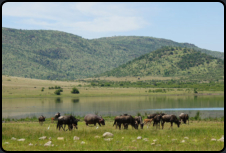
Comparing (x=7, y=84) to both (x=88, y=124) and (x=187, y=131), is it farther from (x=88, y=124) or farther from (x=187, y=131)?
(x=187, y=131)

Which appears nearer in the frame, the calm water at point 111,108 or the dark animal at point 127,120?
the dark animal at point 127,120

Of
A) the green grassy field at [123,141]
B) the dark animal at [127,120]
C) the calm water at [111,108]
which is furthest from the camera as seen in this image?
the calm water at [111,108]

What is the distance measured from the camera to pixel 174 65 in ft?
572

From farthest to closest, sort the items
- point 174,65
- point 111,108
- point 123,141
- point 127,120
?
point 174,65, point 111,108, point 127,120, point 123,141

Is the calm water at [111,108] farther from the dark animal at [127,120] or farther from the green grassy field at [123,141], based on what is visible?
the green grassy field at [123,141]

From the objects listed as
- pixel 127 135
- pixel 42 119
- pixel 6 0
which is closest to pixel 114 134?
pixel 127 135

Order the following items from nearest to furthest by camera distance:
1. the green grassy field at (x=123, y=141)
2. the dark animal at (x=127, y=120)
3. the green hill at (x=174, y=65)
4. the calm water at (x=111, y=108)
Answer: the green grassy field at (x=123, y=141) → the dark animal at (x=127, y=120) → the calm water at (x=111, y=108) → the green hill at (x=174, y=65)

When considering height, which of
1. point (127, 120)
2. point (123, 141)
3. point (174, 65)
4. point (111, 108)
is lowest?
point (111, 108)

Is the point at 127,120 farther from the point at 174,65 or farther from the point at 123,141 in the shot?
the point at 174,65

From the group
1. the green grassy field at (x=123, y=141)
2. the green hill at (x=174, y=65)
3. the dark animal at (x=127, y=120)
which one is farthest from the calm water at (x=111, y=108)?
the green hill at (x=174, y=65)

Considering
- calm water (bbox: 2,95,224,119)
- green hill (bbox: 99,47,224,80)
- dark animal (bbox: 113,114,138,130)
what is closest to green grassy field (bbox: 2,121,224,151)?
dark animal (bbox: 113,114,138,130)

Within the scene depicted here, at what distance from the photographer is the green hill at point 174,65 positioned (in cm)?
16238

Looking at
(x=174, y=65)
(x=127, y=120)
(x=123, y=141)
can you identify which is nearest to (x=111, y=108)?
(x=127, y=120)

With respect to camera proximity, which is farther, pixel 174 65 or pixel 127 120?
pixel 174 65
